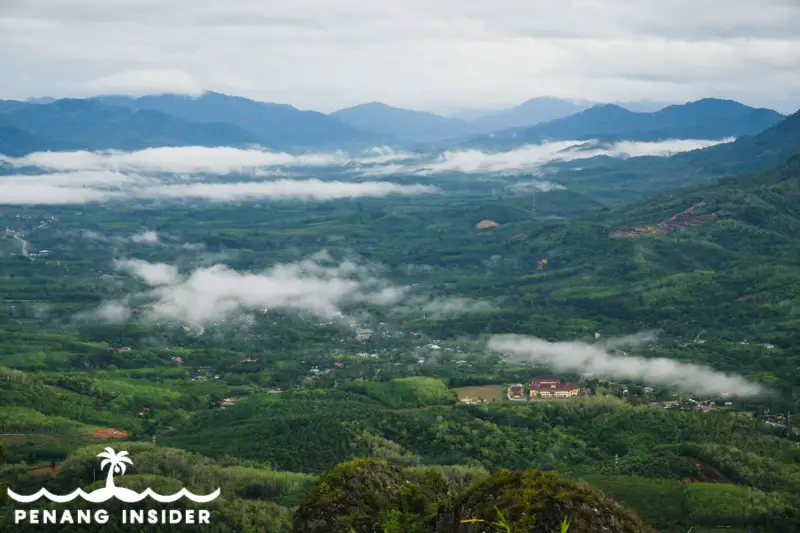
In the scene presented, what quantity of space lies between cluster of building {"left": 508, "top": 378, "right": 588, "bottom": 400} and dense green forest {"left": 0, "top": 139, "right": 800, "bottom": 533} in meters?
2.03

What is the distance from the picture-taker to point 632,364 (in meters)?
126

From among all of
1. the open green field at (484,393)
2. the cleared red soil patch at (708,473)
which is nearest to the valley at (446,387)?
the cleared red soil patch at (708,473)

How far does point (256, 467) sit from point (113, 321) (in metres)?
88.0

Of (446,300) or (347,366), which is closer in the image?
(347,366)

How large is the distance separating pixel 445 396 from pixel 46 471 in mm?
47344

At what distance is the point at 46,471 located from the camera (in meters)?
76.2

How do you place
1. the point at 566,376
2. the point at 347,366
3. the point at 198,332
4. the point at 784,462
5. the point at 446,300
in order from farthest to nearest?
1. the point at 446,300
2. the point at 198,332
3. the point at 347,366
4. the point at 566,376
5. the point at 784,462

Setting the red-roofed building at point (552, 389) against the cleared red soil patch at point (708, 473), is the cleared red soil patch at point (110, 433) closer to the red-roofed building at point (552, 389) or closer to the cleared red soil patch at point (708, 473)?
the red-roofed building at point (552, 389)

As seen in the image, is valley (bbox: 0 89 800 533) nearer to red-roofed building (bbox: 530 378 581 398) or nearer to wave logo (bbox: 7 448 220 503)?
red-roofed building (bbox: 530 378 581 398)

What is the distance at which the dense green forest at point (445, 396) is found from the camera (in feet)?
225

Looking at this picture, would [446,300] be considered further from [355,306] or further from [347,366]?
[347,366]

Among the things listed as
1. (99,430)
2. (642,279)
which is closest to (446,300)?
(642,279)

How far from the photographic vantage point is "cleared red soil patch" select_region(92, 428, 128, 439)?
98062 mm

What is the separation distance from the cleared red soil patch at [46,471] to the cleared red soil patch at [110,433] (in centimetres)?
1983
